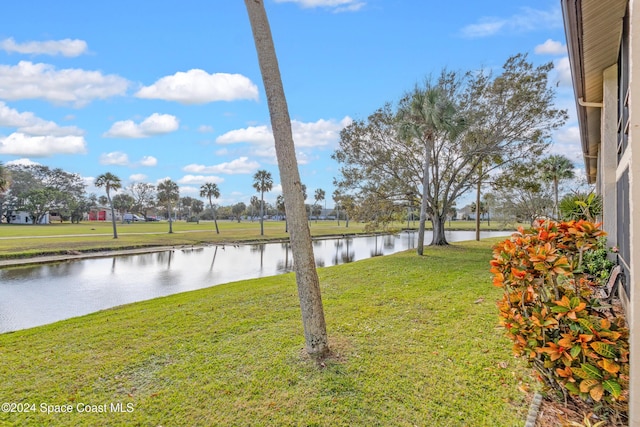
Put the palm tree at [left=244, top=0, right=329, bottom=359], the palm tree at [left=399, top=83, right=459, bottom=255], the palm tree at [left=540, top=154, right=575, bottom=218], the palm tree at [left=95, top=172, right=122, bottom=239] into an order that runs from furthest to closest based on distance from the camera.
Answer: the palm tree at [left=95, top=172, right=122, bottom=239] → the palm tree at [left=540, top=154, right=575, bottom=218] → the palm tree at [left=399, top=83, right=459, bottom=255] → the palm tree at [left=244, top=0, right=329, bottom=359]

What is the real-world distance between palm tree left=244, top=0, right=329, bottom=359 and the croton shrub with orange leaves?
1.95 metres

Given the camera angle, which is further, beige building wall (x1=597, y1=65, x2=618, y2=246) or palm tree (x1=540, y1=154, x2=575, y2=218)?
palm tree (x1=540, y1=154, x2=575, y2=218)

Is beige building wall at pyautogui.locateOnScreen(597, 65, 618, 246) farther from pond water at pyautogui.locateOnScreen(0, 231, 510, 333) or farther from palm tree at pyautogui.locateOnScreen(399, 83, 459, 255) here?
pond water at pyautogui.locateOnScreen(0, 231, 510, 333)

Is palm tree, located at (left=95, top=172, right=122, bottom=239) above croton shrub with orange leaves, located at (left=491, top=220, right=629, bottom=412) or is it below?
above

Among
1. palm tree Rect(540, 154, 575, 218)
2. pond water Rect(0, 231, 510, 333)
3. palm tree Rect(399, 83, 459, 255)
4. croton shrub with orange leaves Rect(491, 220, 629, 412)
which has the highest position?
palm tree Rect(399, 83, 459, 255)

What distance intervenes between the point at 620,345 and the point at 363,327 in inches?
128

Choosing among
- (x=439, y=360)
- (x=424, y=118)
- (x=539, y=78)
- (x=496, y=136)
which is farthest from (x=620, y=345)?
(x=539, y=78)

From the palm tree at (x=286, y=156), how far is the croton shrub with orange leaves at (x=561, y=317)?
6.41 ft

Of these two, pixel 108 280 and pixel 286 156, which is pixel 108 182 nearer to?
pixel 108 280

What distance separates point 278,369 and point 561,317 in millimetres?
2776

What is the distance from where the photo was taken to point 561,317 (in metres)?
2.36

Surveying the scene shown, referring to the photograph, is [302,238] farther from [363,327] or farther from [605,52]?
[605,52]

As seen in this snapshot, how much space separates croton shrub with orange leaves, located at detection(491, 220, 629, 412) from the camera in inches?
85.8

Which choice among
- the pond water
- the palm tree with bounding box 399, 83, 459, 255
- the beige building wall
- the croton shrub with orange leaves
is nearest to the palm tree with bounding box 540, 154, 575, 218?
the palm tree with bounding box 399, 83, 459, 255
